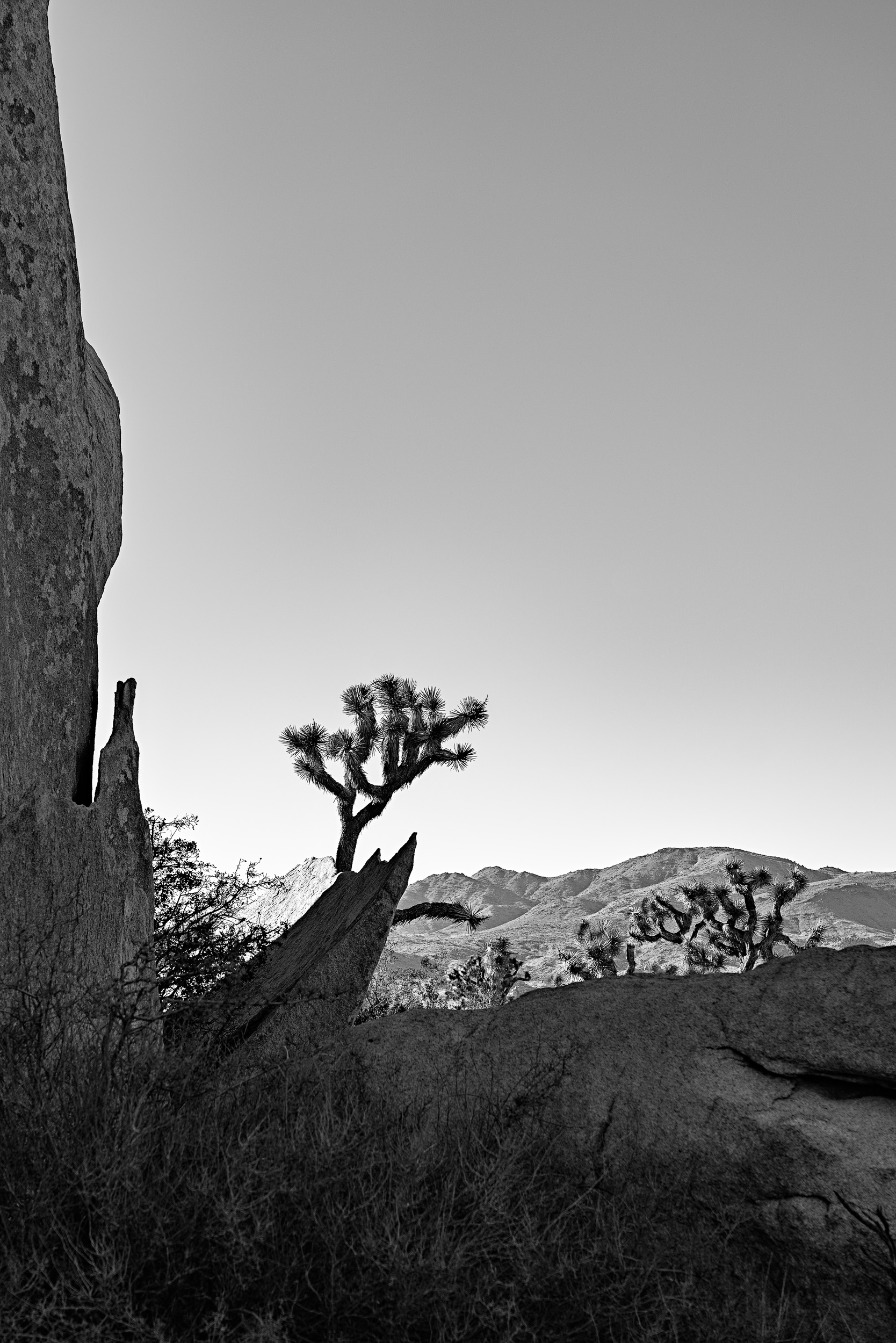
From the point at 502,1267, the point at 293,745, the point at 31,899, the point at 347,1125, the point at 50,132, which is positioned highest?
the point at 50,132

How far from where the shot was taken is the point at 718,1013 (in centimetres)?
517

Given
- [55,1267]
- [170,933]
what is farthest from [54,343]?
[55,1267]

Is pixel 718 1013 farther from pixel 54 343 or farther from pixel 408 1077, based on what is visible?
pixel 54 343

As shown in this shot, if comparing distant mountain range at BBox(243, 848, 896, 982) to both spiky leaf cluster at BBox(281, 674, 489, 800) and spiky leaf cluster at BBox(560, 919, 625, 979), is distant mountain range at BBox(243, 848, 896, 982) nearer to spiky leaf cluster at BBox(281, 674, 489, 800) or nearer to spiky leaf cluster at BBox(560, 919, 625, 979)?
spiky leaf cluster at BBox(560, 919, 625, 979)

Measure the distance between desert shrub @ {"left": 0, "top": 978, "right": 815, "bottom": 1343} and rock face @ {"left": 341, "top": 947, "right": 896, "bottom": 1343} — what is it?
0.30 metres

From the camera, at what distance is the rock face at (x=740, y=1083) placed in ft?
14.0

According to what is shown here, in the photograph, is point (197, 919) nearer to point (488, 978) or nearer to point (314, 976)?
point (314, 976)

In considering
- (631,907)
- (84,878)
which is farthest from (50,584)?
(631,907)

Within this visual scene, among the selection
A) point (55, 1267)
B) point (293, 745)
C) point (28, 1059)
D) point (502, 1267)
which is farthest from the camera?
point (293, 745)

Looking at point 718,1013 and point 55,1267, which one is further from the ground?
point 718,1013

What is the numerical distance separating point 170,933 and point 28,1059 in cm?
496

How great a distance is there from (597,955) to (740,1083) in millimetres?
31693

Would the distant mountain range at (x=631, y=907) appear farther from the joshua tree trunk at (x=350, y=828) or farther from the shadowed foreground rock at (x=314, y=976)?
the shadowed foreground rock at (x=314, y=976)

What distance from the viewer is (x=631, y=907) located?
10712 centimetres
